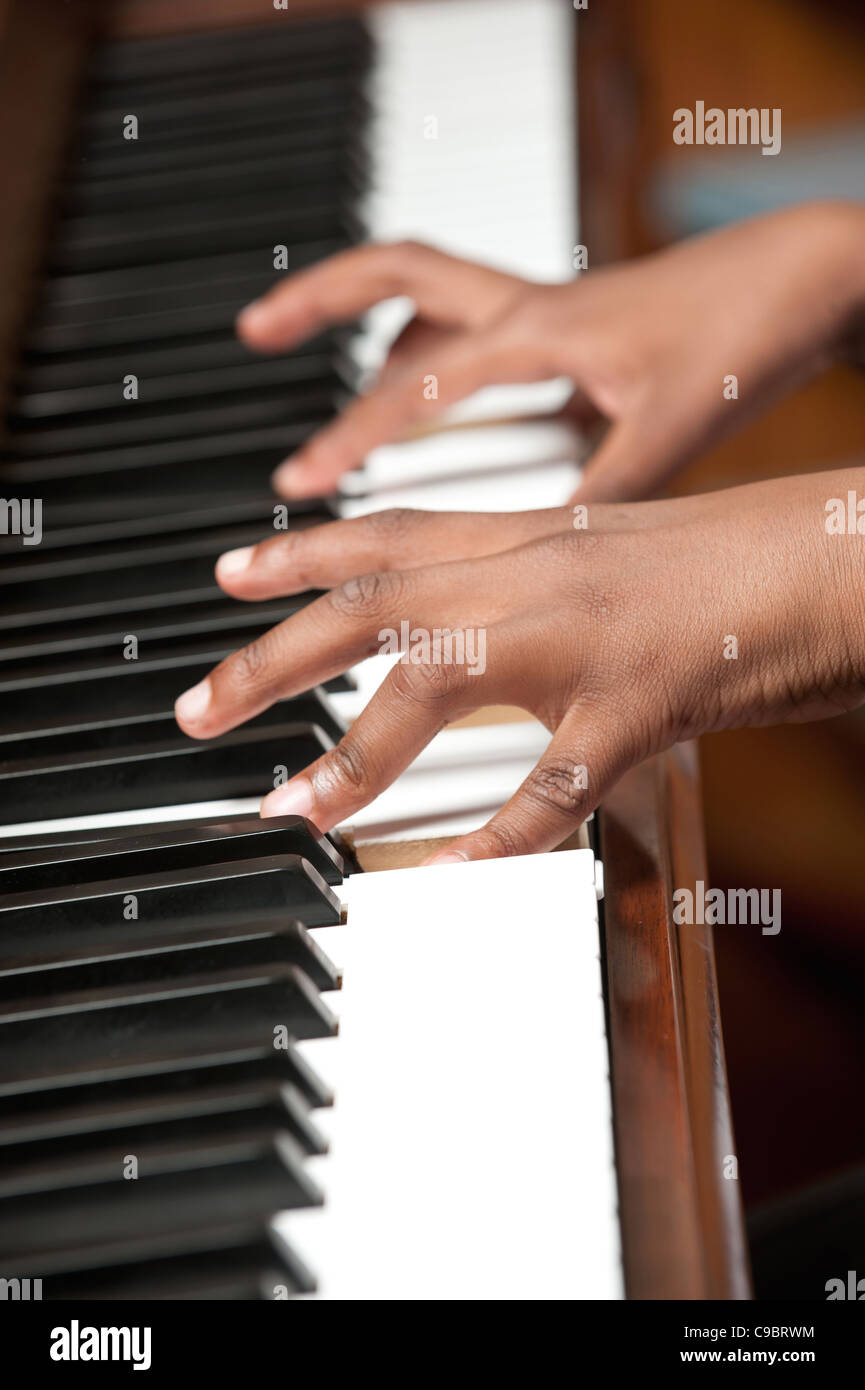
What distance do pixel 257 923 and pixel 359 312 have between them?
33.4 inches

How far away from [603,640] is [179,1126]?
439 mm

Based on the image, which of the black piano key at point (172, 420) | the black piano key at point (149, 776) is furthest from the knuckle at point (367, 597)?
the black piano key at point (172, 420)

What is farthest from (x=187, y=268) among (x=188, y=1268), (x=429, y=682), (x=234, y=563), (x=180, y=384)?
(x=188, y=1268)

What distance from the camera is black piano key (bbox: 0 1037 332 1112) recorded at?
2.30 feet

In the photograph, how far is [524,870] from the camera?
0.80 meters

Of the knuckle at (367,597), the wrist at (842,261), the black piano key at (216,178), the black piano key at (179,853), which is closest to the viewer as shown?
the black piano key at (179,853)

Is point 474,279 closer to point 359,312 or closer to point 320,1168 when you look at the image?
point 359,312

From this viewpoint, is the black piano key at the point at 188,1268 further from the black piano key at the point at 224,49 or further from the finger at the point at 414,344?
the black piano key at the point at 224,49

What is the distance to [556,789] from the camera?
0.83 meters

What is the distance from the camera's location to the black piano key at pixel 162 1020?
731 mm

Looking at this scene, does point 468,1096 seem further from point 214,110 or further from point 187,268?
point 214,110

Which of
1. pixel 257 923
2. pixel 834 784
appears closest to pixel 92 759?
pixel 257 923

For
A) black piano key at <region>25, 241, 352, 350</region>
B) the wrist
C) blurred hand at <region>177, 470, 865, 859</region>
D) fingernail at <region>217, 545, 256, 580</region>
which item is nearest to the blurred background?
the wrist

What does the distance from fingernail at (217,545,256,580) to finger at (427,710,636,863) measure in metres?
0.32
